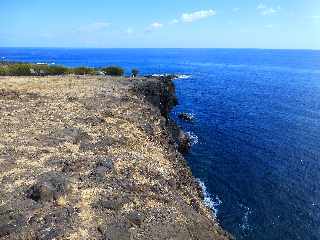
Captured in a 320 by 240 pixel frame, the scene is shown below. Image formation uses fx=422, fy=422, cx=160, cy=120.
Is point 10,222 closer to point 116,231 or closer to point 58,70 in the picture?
point 116,231

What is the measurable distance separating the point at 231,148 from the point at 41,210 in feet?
178

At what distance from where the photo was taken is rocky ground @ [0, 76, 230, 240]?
1042 inches

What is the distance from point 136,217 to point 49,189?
21.7 ft

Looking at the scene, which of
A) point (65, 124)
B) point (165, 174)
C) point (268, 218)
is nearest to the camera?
point (165, 174)

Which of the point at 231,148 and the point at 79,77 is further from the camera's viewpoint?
the point at 79,77

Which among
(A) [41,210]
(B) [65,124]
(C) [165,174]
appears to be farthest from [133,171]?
(B) [65,124]

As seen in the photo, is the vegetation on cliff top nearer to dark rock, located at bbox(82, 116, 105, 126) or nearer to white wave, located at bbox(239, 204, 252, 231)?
dark rock, located at bbox(82, 116, 105, 126)

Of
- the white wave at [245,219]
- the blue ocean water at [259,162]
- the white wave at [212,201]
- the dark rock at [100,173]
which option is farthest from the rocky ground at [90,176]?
the blue ocean water at [259,162]

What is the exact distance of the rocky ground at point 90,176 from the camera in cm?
2648

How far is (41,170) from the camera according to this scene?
33.3m

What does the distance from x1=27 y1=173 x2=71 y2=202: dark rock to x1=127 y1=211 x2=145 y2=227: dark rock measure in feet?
17.2

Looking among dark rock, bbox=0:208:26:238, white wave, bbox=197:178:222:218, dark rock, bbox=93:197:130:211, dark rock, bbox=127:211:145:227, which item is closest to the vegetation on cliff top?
white wave, bbox=197:178:222:218

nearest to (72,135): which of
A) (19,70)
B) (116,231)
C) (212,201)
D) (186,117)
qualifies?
(116,231)

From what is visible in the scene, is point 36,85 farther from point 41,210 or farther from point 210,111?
point 210,111
